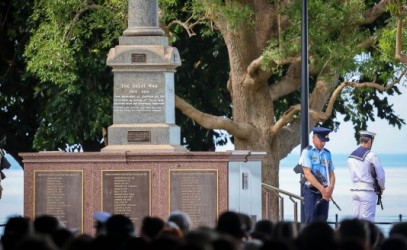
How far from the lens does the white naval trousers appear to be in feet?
107

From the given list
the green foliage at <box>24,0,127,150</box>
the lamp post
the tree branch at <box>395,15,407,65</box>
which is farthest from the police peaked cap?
the green foliage at <box>24,0,127,150</box>

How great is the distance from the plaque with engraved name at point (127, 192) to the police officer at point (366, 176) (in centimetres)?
387

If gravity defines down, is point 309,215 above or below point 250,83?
below

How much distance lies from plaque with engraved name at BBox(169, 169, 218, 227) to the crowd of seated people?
8.64 m

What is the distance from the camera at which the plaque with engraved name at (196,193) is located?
30.2m

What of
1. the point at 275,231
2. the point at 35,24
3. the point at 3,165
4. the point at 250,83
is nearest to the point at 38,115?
the point at 35,24

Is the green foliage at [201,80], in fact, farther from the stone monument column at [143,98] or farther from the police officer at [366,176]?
the stone monument column at [143,98]

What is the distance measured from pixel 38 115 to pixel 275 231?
31456 mm

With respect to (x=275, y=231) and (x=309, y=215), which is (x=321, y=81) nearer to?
(x=309, y=215)

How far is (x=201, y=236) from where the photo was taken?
17750 mm

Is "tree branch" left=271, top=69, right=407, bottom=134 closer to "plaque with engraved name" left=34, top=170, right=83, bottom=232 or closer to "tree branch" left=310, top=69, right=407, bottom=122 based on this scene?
"tree branch" left=310, top=69, right=407, bottom=122

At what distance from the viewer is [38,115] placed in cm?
5091

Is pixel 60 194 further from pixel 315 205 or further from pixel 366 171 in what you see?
pixel 366 171

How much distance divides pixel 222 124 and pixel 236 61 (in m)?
1.52
